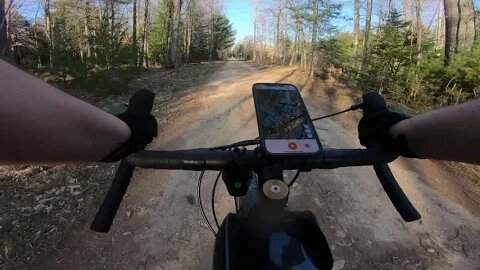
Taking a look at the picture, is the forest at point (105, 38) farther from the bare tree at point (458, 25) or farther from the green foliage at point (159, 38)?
the bare tree at point (458, 25)

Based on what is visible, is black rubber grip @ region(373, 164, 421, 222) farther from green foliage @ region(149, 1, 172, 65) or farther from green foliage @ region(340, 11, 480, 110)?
green foliage @ region(149, 1, 172, 65)

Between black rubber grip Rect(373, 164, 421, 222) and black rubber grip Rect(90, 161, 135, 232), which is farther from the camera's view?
black rubber grip Rect(373, 164, 421, 222)

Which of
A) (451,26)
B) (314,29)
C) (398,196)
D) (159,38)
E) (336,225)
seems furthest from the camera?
(159,38)

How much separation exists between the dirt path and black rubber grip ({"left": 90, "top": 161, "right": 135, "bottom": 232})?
235 cm

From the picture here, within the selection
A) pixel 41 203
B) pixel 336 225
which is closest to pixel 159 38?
pixel 41 203

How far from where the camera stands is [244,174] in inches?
56.5

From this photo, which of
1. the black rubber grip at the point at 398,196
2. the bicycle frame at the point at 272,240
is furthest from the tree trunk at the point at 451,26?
the bicycle frame at the point at 272,240

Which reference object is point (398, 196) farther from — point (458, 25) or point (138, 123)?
point (458, 25)

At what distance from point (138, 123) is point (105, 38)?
12.3 metres

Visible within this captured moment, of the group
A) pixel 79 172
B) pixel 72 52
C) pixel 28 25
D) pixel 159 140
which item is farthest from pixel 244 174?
pixel 28 25

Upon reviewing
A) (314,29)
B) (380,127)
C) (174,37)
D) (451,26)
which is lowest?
(380,127)

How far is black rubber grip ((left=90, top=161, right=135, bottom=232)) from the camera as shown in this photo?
1371mm

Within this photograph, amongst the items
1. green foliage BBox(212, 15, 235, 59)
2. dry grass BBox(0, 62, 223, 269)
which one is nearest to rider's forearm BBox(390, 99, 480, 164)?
dry grass BBox(0, 62, 223, 269)

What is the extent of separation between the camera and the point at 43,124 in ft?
2.93
